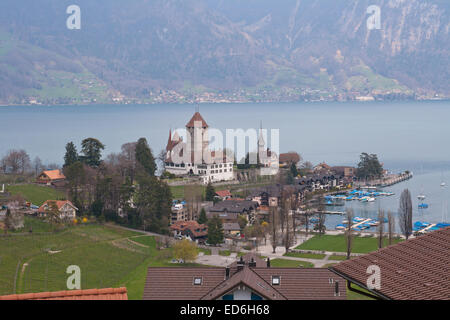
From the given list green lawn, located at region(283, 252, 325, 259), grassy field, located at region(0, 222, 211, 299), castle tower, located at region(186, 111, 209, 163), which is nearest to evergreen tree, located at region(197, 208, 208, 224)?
grassy field, located at region(0, 222, 211, 299)

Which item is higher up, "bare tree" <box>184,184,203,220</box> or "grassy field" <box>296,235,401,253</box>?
"bare tree" <box>184,184,203,220</box>

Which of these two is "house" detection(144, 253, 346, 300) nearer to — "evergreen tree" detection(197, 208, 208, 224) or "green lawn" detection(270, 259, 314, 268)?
"green lawn" detection(270, 259, 314, 268)

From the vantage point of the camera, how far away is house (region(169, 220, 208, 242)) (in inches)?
1529

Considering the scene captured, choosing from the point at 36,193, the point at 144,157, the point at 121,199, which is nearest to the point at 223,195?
the point at 144,157

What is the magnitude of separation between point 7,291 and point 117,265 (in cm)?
784

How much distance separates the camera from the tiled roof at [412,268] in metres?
6.34

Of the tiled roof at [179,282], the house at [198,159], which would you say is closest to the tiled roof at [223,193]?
the house at [198,159]

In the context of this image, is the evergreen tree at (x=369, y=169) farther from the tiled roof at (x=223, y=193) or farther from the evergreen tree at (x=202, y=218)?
the evergreen tree at (x=202, y=218)

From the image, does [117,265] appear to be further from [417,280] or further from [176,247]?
[417,280]

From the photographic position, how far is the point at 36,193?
45.4 m

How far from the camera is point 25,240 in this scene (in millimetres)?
32656

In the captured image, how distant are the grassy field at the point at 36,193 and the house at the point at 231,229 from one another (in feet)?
37.9

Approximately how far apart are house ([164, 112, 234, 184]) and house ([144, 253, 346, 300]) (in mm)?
43452
